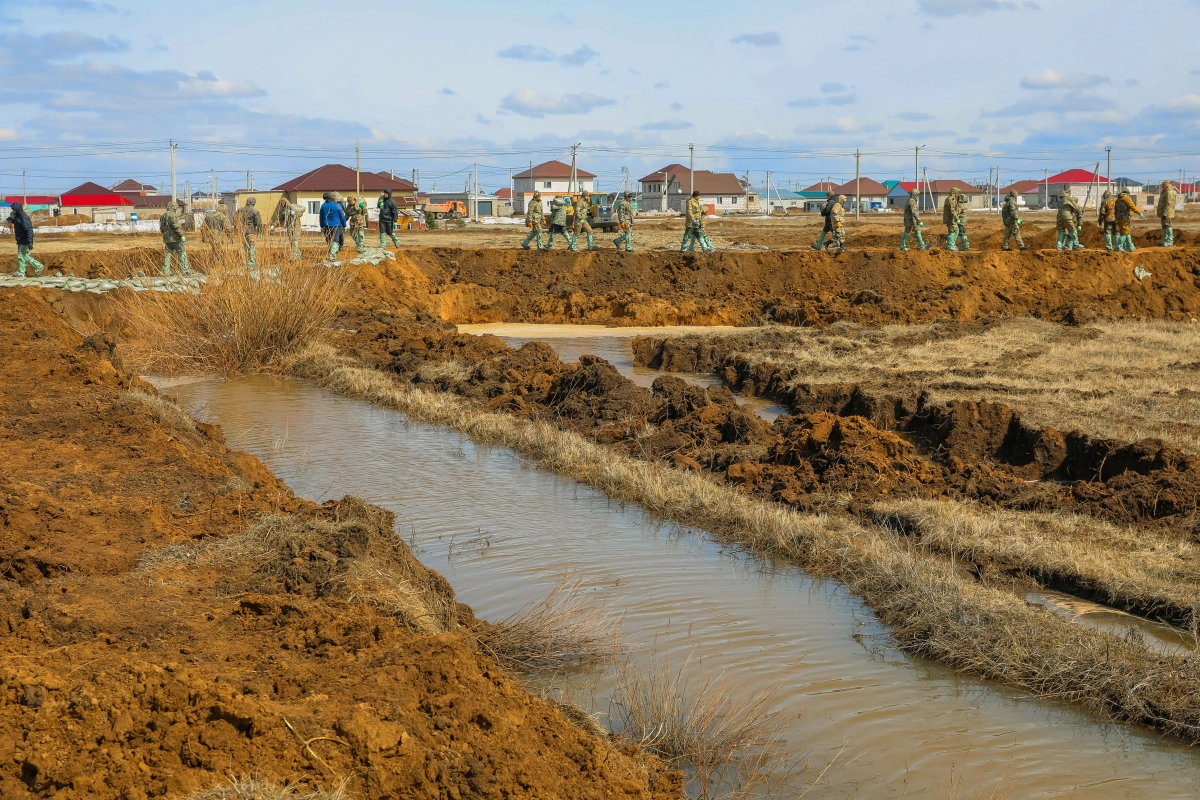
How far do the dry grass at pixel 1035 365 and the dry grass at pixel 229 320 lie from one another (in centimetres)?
635

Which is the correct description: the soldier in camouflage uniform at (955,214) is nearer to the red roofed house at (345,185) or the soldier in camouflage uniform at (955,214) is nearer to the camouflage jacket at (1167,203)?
the camouflage jacket at (1167,203)

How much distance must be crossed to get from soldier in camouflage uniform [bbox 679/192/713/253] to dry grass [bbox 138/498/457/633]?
719 inches

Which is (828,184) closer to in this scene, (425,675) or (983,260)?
(983,260)

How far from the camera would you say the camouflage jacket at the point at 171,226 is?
17672 mm

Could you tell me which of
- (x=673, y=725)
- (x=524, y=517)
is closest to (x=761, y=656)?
(x=673, y=725)

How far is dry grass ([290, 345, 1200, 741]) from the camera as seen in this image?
5074mm

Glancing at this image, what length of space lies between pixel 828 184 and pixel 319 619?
110 meters

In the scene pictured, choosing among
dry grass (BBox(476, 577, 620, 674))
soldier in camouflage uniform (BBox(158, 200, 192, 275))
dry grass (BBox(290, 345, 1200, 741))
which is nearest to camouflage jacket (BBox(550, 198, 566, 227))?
soldier in camouflage uniform (BBox(158, 200, 192, 275))

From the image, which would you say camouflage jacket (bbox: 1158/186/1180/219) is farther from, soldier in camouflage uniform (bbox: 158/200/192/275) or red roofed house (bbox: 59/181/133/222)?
red roofed house (bbox: 59/181/133/222)

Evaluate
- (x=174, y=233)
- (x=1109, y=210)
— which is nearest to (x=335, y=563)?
(x=174, y=233)

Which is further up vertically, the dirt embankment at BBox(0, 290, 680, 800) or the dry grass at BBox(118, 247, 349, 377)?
the dry grass at BBox(118, 247, 349, 377)

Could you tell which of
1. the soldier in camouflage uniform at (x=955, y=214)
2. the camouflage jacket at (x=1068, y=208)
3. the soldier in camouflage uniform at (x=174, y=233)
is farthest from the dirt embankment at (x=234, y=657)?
the camouflage jacket at (x=1068, y=208)

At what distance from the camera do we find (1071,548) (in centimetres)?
700

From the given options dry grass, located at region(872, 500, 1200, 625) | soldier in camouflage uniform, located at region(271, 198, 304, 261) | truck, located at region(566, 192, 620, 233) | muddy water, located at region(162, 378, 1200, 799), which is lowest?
muddy water, located at region(162, 378, 1200, 799)
